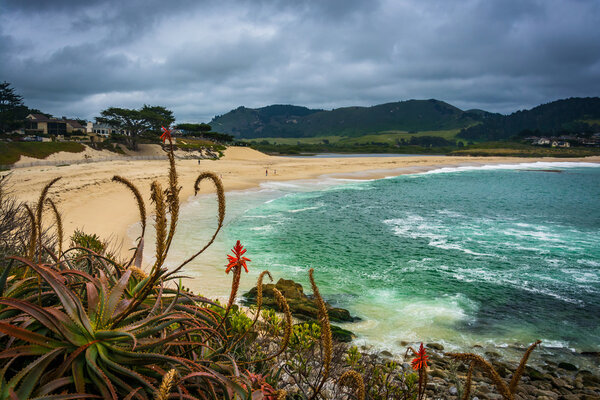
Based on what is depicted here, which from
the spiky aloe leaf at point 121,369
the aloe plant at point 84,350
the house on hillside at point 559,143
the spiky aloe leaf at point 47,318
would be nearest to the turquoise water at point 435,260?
the aloe plant at point 84,350

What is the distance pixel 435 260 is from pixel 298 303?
823 centimetres

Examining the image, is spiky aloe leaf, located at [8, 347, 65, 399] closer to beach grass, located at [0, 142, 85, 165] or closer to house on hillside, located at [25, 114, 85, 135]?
beach grass, located at [0, 142, 85, 165]

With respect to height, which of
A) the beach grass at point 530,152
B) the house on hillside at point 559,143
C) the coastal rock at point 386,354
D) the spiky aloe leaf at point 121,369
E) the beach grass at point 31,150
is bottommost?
the coastal rock at point 386,354

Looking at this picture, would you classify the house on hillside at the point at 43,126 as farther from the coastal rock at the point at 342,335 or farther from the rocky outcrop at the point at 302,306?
the coastal rock at the point at 342,335

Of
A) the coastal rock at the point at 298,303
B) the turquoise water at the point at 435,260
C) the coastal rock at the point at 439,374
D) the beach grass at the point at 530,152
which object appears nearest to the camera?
the coastal rock at the point at 439,374

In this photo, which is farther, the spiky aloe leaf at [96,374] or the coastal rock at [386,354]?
the coastal rock at [386,354]

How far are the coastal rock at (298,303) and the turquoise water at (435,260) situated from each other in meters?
0.49

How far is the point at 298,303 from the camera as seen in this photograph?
9820mm

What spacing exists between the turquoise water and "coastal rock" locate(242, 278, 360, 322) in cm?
49

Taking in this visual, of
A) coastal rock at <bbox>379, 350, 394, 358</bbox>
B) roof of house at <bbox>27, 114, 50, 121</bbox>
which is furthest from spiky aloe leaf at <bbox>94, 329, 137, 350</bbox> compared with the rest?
roof of house at <bbox>27, 114, 50, 121</bbox>

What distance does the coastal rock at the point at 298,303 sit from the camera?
30.7 feet

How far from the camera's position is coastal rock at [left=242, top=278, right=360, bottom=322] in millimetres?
9352

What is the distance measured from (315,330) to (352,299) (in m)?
6.78

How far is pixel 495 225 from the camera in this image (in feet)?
77.2
